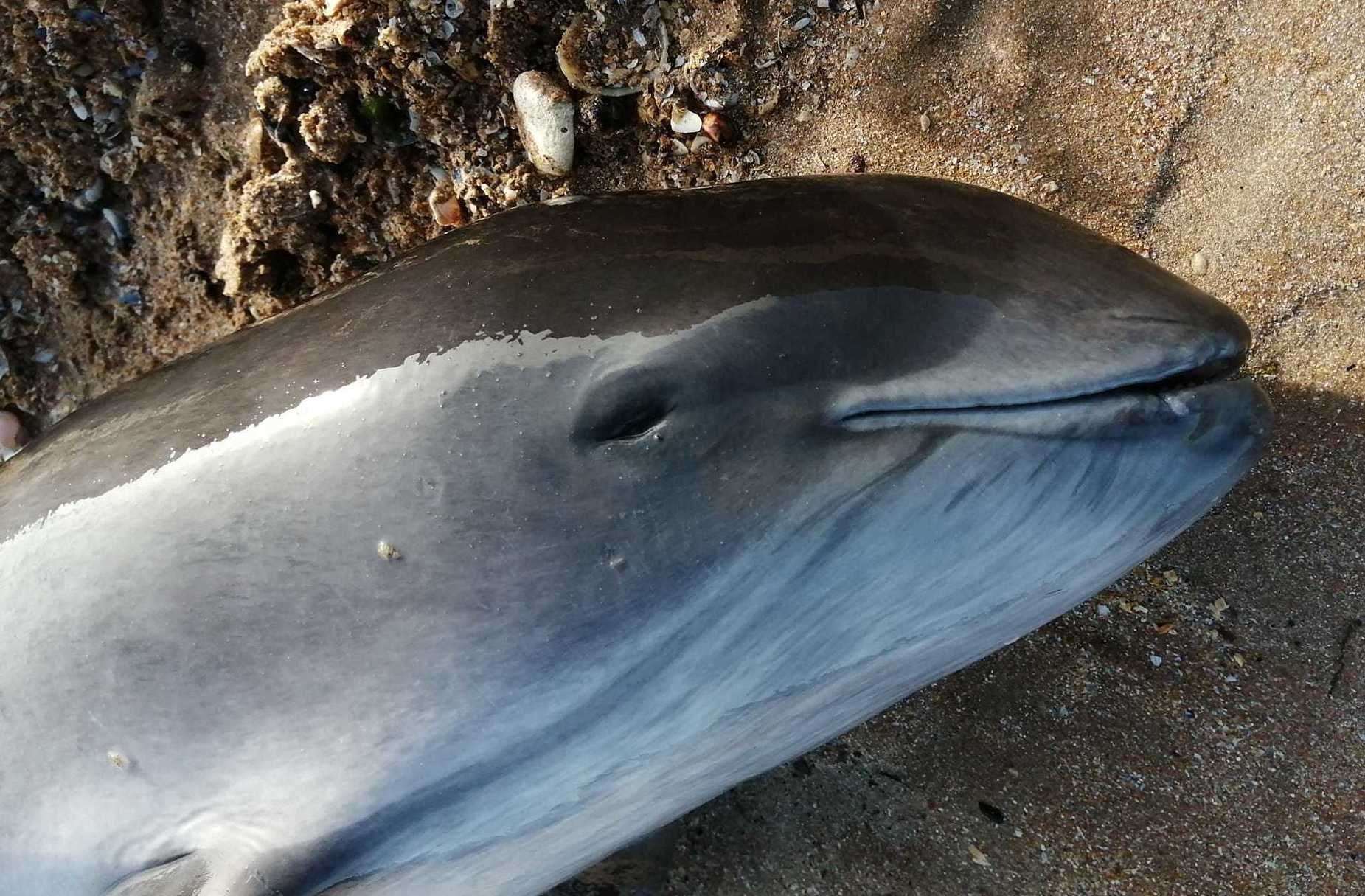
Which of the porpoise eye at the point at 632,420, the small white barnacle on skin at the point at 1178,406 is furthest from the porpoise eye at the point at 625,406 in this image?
the small white barnacle on skin at the point at 1178,406

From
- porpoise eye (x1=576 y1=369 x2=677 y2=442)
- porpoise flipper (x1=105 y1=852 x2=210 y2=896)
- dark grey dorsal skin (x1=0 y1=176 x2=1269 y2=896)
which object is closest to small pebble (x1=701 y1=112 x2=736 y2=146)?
dark grey dorsal skin (x1=0 y1=176 x2=1269 y2=896)

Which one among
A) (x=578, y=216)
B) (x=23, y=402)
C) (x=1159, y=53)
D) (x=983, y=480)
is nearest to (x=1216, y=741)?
(x=983, y=480)

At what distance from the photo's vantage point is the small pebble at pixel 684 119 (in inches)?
115

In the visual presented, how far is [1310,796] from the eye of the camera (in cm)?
272

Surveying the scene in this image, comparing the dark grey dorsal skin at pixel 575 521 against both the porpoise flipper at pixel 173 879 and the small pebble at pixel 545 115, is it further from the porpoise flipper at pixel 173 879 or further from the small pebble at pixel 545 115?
the small pebble at pixel 545 115

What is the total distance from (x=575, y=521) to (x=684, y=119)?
4.94ft

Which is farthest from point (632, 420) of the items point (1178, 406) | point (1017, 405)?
point (1178, 406)

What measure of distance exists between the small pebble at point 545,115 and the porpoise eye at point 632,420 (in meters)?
1.33

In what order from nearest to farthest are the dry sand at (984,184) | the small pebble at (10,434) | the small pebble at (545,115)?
the dry sand at (984,184)
the small pebble at (545,115)
the small pebble at (10,434)

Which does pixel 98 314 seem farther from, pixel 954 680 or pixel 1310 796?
pixel 1310 796

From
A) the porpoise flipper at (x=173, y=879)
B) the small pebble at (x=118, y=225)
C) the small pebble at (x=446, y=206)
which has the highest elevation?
the small pebble at (x=118, y=225)

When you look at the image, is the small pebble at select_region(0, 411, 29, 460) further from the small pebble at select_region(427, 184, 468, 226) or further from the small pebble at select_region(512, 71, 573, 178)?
the small pebble at select_region(512, 71, 573, 178)

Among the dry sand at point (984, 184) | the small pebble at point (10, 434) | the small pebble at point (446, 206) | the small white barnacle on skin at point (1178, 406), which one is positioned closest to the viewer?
the small white barnacle on skin at point (1178, 406)

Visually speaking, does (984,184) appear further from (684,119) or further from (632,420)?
(632,420)
